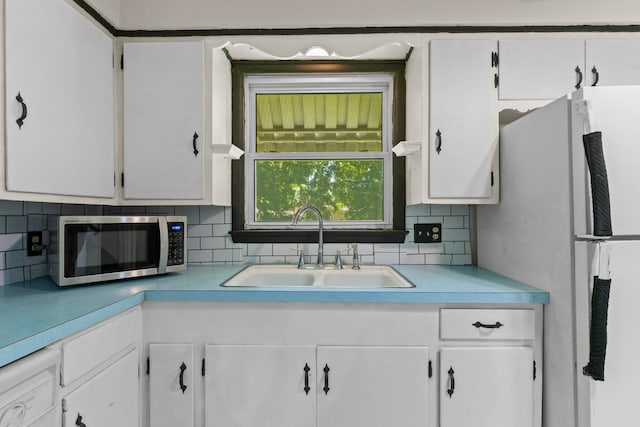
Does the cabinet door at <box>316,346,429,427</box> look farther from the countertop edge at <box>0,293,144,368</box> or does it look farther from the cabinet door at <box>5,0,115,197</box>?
the cabinet door at <box>5,0,115,197</box>

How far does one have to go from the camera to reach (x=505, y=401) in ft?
4.86

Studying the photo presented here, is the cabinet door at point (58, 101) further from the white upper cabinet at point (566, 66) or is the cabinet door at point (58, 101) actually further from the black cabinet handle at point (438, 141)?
the white upper cabinet at point (566, 66)

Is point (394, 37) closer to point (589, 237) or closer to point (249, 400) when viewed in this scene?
point (589, 237)

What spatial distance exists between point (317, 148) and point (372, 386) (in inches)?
55.8

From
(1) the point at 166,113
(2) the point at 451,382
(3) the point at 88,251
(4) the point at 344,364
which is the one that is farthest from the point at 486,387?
(1) the point at 166,113

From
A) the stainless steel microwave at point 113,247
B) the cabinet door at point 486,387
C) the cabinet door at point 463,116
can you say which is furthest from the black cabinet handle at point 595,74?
the stainless steel microwave at point 113,247

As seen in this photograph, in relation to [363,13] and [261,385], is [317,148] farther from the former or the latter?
[261,385]

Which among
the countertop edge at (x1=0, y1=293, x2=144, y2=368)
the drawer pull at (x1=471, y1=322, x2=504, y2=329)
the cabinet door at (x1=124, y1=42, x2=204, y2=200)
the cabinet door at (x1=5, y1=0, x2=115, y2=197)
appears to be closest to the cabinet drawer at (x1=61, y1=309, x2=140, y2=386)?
the countertop edge at (x1=0, y1=293, x2=144, y2=368)

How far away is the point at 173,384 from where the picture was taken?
1513 mm

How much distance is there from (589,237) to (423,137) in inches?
33.8

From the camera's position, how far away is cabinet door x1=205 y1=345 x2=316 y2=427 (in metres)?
1.50

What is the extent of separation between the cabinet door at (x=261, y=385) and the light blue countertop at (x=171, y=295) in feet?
0.77

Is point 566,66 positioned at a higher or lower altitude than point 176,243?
higher

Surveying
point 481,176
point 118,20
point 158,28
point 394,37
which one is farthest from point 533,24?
point 118,20
